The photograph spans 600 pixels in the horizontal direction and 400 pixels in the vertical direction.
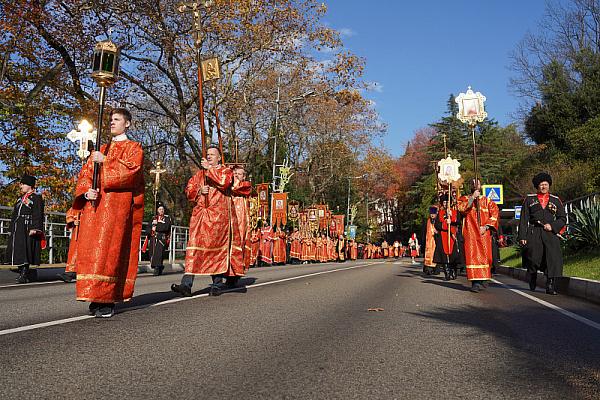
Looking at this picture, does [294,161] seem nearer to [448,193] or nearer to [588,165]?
[588,165]

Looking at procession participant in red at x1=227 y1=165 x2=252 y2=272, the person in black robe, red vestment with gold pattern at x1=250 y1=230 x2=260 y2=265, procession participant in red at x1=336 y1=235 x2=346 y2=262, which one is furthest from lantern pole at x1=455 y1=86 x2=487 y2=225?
procession participant in red at x1=336 y1=235 x2=346 y2=262

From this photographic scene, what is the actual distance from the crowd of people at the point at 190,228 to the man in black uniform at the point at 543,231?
16 millimetres

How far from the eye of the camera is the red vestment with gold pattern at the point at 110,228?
19.9 feet

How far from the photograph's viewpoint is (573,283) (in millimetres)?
10930

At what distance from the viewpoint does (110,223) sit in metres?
6.21

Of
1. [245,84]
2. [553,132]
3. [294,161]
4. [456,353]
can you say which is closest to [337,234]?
[294,161]

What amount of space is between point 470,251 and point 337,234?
34.3 meters

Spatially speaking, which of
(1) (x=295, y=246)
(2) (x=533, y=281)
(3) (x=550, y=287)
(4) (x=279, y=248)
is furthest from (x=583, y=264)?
(1) (x=295, y=246)

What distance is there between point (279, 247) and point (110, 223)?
79.6 ft

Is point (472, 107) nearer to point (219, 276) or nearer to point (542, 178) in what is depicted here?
point (542, 178)

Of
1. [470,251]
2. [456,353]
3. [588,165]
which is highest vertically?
[588,165]

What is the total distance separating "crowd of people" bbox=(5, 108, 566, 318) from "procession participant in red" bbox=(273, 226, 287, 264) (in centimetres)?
1290

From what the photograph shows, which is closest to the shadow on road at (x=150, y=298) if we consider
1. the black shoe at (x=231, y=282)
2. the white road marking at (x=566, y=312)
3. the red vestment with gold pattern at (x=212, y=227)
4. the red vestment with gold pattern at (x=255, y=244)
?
the black shoe at (x=231, y=282)

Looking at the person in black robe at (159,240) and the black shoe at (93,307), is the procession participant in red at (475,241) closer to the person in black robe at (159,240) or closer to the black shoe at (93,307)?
the black shoe at (93,307)
